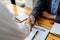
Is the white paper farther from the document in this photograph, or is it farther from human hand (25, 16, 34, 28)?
human hand (25, 16, 34, 28)

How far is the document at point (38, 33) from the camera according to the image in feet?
3.18

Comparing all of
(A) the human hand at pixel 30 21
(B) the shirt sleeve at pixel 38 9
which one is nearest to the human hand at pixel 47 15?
(B) the shirt sleeve at pixel 38 9

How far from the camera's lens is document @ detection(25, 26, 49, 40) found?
968mm

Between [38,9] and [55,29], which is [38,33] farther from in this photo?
[38,9]

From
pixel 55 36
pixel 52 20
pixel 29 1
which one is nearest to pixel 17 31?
pixel 55 36

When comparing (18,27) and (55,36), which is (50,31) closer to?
(55,36)

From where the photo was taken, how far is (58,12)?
4.02ft

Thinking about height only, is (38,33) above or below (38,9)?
below

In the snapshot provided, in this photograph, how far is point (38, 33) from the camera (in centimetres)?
101

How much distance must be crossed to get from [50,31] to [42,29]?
0.08 metres

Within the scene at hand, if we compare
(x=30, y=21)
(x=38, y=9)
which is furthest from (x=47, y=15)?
(x=30, y=21)

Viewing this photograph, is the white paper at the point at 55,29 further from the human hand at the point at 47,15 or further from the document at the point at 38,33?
the human hand at the point at 47,15

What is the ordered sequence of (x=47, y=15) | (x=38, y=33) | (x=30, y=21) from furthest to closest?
(x=47, y=15)
(x=30, y=21)
(x=38, y=33)

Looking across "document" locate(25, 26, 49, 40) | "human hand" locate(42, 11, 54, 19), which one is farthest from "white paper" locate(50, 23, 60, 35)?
"human hand" locate(42, 11, 54, 19)
